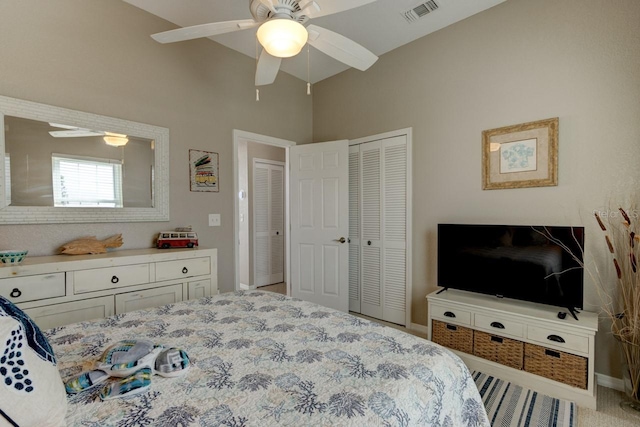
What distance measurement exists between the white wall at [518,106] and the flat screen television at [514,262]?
0.21 metres

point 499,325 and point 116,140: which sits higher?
point 116,140

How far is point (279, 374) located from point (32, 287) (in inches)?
68.1

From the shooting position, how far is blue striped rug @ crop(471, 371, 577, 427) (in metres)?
1.84

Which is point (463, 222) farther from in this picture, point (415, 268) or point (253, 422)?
point (253, 422)

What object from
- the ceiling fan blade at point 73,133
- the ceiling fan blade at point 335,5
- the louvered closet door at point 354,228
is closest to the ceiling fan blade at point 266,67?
the ceiling fan blade at point 335,5

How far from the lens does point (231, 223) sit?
3.26 meters

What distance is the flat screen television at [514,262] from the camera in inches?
84.1

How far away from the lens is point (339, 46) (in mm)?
1980

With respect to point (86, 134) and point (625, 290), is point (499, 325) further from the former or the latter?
point (86, 134)

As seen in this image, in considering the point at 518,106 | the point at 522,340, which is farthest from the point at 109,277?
the point at 518,106

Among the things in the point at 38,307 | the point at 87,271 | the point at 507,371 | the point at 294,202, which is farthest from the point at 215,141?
the point at 507,371

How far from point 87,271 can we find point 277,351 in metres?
1.58

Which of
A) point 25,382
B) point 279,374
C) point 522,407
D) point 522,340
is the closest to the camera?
point 25,382

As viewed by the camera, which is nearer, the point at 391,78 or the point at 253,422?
Answer: the point at 253,422
